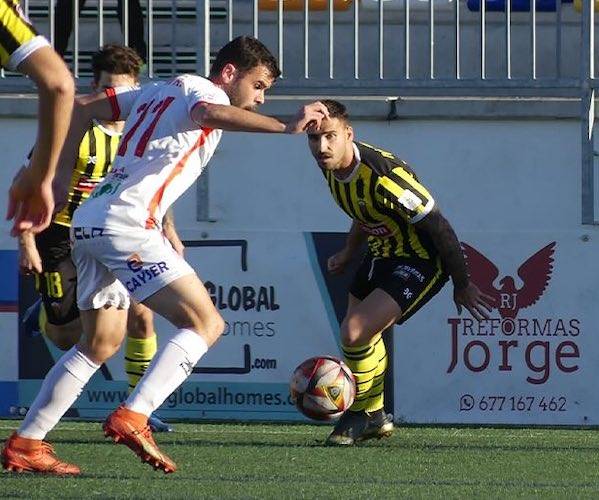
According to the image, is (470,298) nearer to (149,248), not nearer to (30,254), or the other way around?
(30,254)

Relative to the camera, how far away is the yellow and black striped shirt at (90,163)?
814cm

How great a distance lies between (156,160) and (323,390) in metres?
2.00

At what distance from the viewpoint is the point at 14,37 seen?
4.02 meters

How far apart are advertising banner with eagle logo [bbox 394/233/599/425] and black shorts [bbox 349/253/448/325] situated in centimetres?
140

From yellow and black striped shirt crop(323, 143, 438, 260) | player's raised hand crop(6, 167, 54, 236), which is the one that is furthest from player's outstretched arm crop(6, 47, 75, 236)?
yellow and black striped shirt crop(323, 143, 438, 260)

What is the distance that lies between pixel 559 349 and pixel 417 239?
71.7 inches

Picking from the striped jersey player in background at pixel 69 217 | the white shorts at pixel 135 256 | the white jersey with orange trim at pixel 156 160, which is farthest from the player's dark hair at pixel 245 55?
the striped jersey player in background at pixel 69 217

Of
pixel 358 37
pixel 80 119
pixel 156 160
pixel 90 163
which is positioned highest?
pixel 358 37

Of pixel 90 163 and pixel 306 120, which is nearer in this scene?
pixel 306 120

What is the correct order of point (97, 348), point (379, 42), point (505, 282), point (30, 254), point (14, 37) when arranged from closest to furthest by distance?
1. point (14, 37)
2. point (97, 348)
3. point (30, 254)
4. point (505, 282)
5. point (379, 42)

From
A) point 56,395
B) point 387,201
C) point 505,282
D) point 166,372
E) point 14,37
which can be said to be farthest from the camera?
point 505,282

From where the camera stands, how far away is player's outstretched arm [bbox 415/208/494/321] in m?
7.79

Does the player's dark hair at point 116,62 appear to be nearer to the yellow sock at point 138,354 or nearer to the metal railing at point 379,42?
the yellow sock at point 138,354

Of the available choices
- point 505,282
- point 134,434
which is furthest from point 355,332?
point 134,434
